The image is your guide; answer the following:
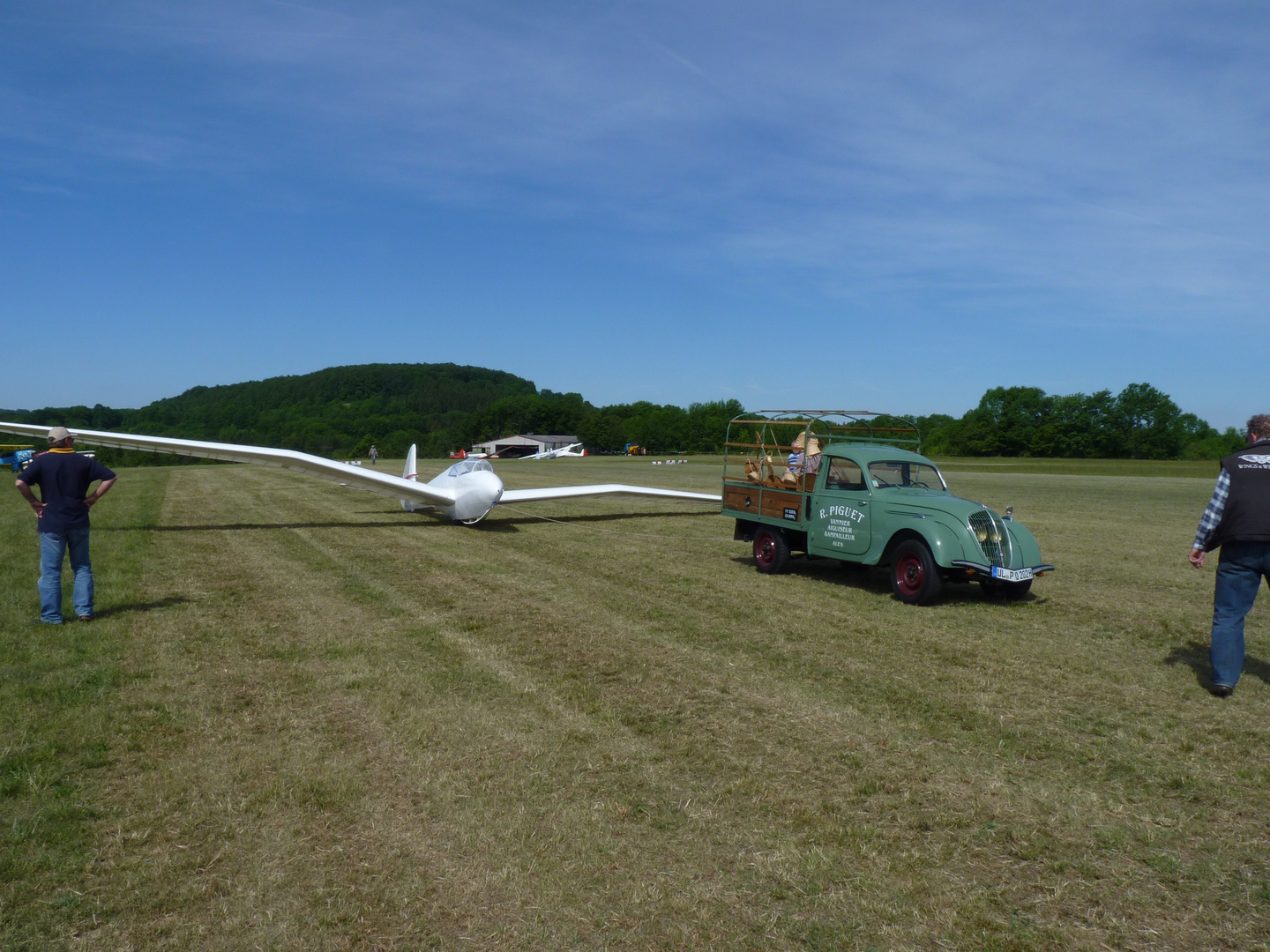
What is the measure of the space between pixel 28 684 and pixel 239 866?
3408 millimetres

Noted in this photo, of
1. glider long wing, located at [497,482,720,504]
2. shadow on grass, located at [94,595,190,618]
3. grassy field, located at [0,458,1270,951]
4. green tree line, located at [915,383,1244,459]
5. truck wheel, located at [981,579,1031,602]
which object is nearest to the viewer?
grassy field, located at [0,458,1270,951]

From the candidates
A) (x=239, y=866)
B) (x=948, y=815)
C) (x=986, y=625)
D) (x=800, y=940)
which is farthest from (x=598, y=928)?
(x=986, y=625)

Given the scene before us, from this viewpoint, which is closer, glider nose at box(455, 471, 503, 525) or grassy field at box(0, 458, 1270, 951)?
grassy field at box(0, 458, 1270, 951)

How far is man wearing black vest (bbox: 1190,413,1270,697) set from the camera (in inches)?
218

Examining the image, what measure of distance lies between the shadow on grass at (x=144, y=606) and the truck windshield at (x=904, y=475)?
8.00 meters

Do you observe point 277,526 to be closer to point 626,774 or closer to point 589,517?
point 589,517

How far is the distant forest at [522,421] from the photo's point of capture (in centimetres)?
8200

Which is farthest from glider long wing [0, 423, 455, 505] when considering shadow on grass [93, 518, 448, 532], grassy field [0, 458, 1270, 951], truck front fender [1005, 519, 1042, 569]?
truck front fender [1005, 519, 1042, 569]

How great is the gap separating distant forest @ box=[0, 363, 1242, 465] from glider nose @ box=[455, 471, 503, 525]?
4686cm

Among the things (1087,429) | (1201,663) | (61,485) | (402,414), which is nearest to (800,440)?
(1201,663)

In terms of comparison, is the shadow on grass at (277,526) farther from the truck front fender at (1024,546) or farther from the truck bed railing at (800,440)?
the truck front fender at (1024,546)

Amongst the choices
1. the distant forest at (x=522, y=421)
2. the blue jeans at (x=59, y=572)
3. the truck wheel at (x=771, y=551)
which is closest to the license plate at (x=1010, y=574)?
the truck wheel at (x=771, y=551)

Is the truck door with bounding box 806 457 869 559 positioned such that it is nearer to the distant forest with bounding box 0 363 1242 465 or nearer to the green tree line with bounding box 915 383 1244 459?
the distant forest with bounding box 0 363 1242 465

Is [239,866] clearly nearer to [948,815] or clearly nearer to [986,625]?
[948,815]
